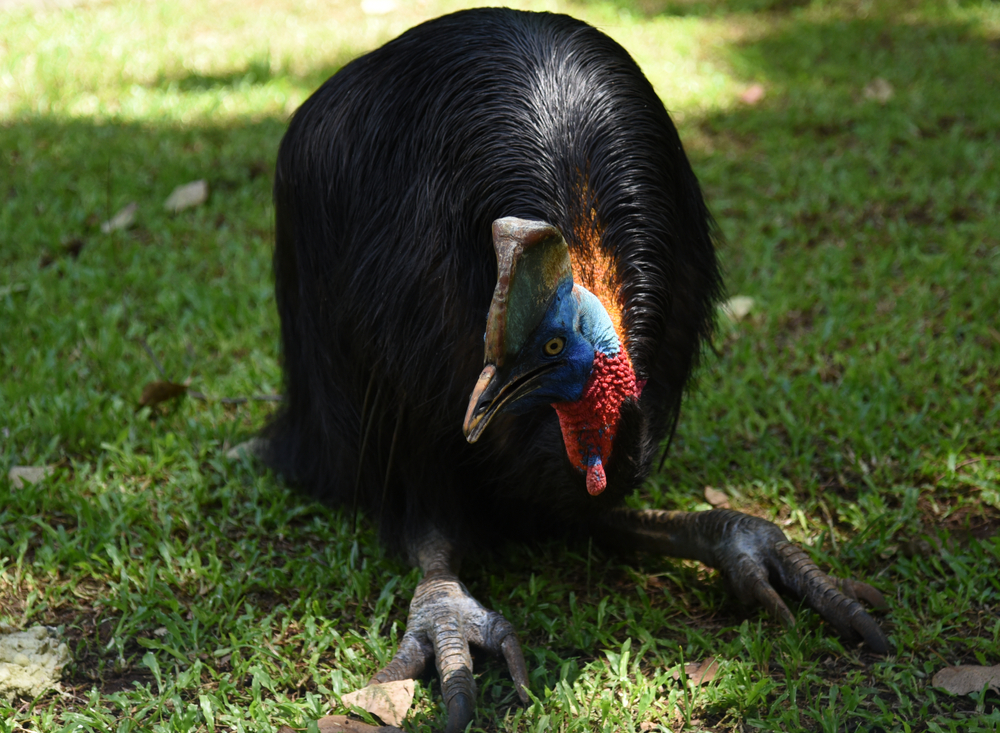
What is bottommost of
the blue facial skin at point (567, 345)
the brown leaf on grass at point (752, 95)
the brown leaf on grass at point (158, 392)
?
the brown leaf on grass at point (158, 392)

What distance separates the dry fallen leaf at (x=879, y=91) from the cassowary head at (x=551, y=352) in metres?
3.67

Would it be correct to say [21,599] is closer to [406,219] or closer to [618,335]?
[406,219]

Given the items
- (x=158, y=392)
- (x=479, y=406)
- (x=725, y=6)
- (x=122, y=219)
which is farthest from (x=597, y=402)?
(x=725, y=6)

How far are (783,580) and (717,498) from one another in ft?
1.39

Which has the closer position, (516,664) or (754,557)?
(516,664)

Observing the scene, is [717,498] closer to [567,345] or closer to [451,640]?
[451,640]

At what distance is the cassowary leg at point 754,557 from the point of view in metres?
2.06

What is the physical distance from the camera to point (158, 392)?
2975mm

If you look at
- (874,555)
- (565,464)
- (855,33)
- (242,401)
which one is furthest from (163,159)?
(855,33)

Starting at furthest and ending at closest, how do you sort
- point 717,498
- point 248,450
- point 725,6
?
point 725,6
point 248,450
point 717,498

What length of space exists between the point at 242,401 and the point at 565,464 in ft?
4.78

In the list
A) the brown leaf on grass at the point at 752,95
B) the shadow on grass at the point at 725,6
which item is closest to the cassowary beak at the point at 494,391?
the brown leaf on grass at the point at 752,95

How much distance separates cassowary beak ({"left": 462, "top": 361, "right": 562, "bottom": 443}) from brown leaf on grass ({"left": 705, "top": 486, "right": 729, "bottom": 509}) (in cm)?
103

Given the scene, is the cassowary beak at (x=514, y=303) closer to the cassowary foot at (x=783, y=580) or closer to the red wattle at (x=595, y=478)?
the red wattle at (x=595, y=478)
